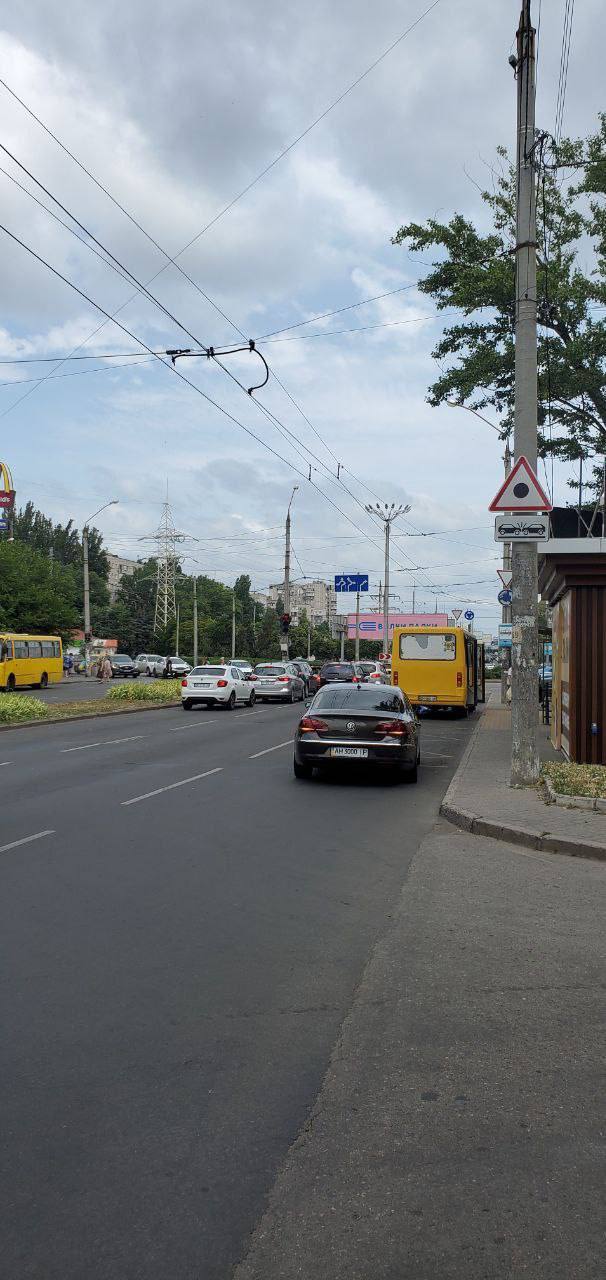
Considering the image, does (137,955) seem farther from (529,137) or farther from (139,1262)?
(529,137)

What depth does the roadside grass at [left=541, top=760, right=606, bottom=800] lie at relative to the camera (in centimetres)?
1039

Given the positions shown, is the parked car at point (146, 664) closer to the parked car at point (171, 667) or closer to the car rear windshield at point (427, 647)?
the parked car at point (171, 667)

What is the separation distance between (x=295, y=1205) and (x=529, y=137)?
1203 centimetres

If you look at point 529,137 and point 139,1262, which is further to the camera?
point 529,137

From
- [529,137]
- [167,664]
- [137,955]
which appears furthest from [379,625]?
[137,955]

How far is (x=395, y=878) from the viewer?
7359mm

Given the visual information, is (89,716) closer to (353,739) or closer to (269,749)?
(269,749)

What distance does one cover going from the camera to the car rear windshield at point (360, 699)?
13406mm

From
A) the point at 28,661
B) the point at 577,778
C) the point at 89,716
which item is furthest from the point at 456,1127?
the point at 28,661

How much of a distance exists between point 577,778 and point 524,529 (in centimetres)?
296

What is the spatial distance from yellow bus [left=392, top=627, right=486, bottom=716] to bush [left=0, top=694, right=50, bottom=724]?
32.2ft

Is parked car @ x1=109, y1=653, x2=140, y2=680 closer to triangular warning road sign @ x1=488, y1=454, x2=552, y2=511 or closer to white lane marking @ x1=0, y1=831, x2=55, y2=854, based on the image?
triangular warning road sign @ x1=488, y1=454, x2=552, y2=511

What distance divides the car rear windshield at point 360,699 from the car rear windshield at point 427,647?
13.7 m

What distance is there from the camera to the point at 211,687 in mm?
29859
